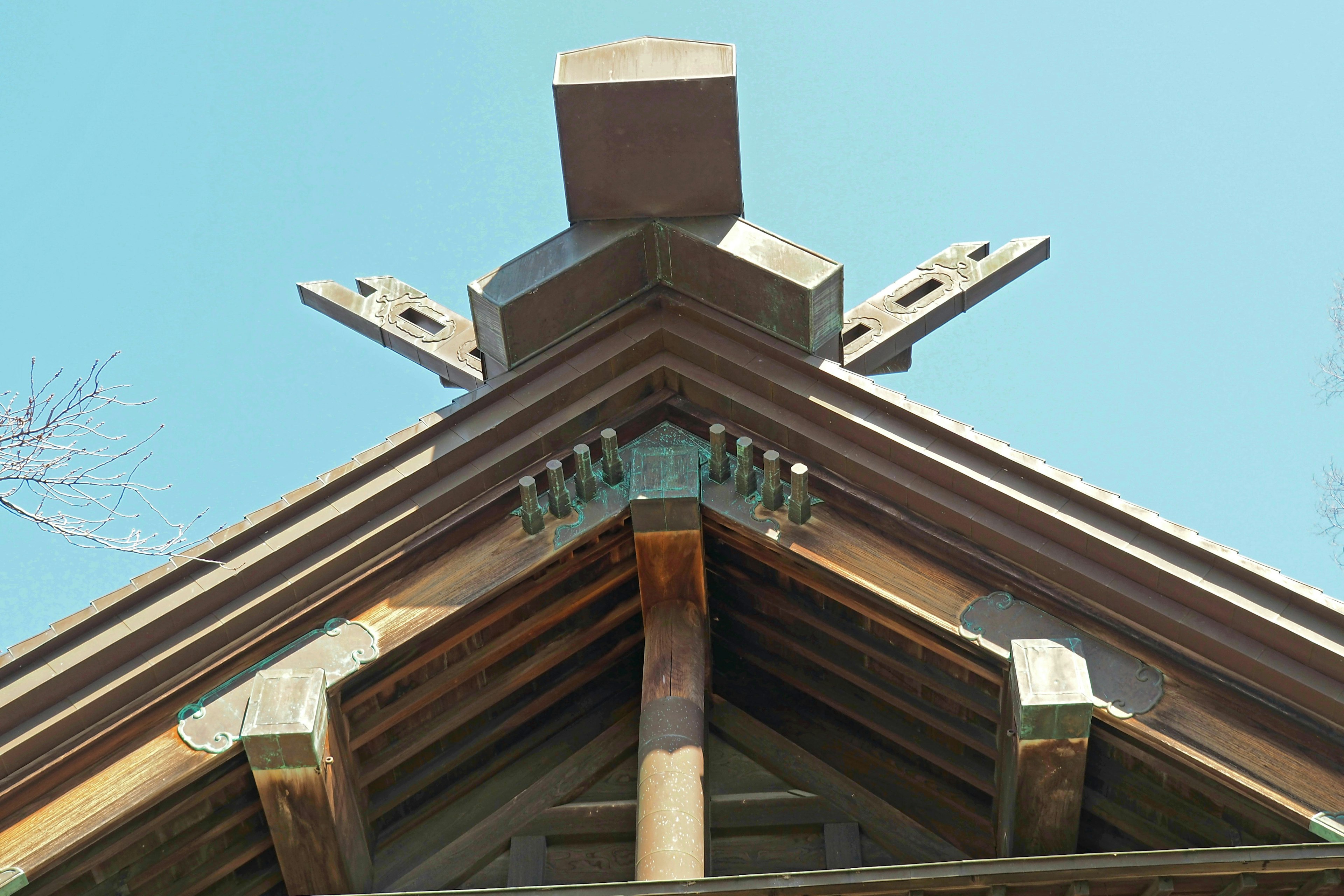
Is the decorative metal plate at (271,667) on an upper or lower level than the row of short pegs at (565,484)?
lower

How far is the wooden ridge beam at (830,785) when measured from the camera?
9.83 m

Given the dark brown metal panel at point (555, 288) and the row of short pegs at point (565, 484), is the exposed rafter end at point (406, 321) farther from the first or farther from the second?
the row of short pegs at point (565, 484)

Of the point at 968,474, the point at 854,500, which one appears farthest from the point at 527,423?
the point at 968,474

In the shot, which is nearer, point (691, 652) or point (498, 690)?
point (691, 652)

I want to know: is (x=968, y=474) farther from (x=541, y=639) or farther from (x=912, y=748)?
(x=541, y=639)

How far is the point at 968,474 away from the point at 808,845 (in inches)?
120

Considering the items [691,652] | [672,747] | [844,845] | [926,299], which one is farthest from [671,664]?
[926,299]

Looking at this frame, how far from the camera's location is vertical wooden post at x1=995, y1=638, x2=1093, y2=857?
25.8 feet

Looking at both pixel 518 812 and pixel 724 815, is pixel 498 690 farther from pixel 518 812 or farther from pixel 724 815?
pixel 724 815

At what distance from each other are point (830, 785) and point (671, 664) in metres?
1.72

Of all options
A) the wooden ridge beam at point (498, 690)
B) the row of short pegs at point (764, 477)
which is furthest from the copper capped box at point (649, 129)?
the wooden ridge beam at point (498, 690)

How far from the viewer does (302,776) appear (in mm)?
8250

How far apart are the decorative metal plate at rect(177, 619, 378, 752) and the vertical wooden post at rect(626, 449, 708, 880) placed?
74.4 inches

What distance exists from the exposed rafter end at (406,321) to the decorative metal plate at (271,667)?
10.1ft
